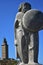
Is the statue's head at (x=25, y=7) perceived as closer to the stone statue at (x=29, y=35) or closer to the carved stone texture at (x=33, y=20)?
the stone statue at (x=29, y=35)

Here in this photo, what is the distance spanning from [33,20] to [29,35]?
24.5 inches

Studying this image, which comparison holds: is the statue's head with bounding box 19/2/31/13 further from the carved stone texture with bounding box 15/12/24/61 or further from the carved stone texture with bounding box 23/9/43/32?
the carved stone texture with bounding box 23/9/43/32

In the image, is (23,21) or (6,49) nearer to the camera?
(23,21)

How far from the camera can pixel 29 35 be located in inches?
466

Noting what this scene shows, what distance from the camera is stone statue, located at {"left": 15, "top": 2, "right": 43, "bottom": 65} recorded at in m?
11.6

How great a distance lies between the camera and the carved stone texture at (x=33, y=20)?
38.1 ft

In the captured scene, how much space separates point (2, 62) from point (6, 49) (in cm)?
2271

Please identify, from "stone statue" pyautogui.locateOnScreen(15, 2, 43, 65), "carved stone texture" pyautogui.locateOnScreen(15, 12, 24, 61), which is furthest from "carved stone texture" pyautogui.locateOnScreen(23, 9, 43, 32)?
"carved stone texture" pyautogui.locateOnScreen(15, 12, 24, 61)

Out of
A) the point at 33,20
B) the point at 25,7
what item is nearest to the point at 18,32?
the point at 33,20

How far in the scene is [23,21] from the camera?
11.7 m

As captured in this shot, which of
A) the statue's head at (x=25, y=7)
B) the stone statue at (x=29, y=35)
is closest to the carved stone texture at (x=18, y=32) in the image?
the stone statue at (x=29, y=35)

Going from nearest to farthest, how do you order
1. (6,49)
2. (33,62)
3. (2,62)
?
(33,62) < (2,62) < (6,49)

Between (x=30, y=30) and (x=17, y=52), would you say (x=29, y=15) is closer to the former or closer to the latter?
(x=30, y=30)

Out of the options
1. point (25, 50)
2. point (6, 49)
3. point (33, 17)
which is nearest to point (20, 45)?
point (25, 50)
